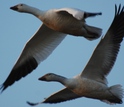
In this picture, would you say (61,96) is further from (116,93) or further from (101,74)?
(116,93)

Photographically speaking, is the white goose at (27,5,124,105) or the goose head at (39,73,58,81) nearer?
the white goose at (27,5,124,105)

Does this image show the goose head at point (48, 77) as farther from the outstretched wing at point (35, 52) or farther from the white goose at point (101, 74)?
the outstretched wing at point (35, 52)

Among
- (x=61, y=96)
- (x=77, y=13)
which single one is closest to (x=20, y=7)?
(x=61, y=96)

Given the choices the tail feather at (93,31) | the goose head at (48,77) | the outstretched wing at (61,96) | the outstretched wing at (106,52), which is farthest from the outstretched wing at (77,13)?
the outstretched wing at (61,96)

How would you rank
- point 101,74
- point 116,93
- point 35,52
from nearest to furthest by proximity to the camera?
point 116,93 < point 101,74 < point 35,52

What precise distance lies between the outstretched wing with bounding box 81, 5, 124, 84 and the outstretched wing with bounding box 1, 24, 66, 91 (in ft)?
5.82

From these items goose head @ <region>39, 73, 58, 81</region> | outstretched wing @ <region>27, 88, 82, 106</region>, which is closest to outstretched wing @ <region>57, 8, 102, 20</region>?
goose head @ <region>39, 73, 58, 81</region>

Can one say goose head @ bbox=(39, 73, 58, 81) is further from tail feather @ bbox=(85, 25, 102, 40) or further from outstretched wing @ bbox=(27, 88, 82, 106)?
tail feather @ bbox=(85, 25, 102, 40)

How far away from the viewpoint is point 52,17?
1137cm

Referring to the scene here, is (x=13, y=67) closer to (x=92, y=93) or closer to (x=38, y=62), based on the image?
(x=38, y=62)

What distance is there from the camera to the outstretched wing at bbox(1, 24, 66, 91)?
13.0 m

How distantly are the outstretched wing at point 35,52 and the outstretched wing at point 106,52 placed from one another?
69.8 inches

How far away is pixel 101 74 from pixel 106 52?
49 cm

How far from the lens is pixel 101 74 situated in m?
11.7
